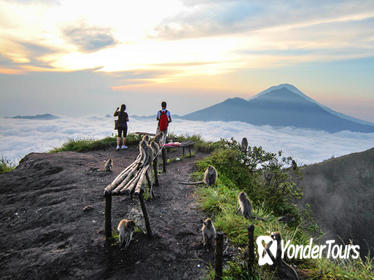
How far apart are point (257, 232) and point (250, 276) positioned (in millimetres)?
1265

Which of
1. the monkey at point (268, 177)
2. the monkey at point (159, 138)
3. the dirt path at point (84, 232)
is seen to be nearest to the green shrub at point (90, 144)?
the dirt path at point (84, 232)

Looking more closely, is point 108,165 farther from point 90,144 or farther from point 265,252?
point 265,252

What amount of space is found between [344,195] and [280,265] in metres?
56.9

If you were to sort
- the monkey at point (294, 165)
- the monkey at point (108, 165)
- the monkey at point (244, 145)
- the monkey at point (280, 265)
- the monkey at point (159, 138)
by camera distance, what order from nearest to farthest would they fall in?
the monkey at point (280, 265) → the monkey at point (159, 138) → the monkey at point (108, 165) → the monkey at point (294, 165) → the monkey at point (244, 145)

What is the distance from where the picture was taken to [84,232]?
5273 millimetres

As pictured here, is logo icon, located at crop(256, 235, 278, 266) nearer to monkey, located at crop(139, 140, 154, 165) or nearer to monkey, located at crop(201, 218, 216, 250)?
monkey, located at crop(201, 218, 216, 250)

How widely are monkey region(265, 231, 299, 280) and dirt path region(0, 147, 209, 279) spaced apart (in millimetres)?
1241

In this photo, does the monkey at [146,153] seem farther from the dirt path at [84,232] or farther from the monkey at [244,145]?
the monkey at [244,145]

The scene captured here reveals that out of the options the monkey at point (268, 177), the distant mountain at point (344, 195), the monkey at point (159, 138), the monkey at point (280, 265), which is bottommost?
the distant mountain at point (344, 195)

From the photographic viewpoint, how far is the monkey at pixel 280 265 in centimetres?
378

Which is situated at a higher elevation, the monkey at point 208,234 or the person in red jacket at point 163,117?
the person in red jacket at point 163,117

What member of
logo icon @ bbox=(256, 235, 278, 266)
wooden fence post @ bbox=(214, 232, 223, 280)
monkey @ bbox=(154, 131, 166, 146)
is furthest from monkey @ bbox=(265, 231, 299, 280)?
monkey @ bbox=(154, 131, 166, 146)

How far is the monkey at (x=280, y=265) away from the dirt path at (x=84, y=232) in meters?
1.24

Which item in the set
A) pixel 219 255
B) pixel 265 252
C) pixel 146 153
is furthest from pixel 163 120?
pixel 219 255
